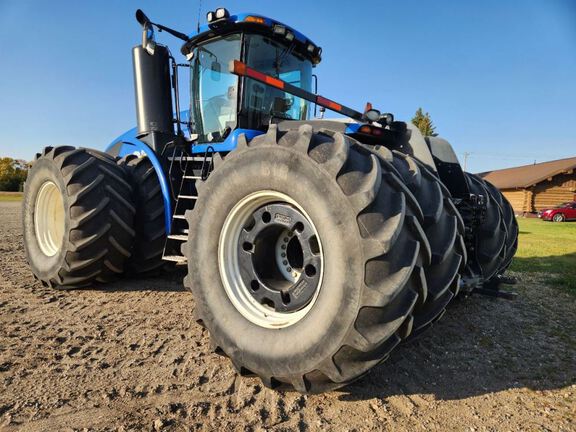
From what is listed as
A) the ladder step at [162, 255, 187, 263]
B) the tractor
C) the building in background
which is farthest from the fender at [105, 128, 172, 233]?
the building in background

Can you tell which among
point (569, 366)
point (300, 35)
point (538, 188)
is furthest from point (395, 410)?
point (538, 188)

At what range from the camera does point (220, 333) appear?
2.42 m

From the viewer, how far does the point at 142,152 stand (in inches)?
186

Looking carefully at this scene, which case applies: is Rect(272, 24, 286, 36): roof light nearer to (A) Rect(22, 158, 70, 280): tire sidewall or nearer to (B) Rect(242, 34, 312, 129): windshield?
(B) Rect(242, 34, 312, 129): windshield

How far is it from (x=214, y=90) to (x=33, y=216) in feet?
9.21

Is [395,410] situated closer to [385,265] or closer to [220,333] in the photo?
[385,265]

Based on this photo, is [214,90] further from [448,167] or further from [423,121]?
[423,121]

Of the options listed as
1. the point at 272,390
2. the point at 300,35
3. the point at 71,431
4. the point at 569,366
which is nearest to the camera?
the point at 71,431

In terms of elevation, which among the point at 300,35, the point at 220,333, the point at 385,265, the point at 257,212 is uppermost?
the point at 300,35

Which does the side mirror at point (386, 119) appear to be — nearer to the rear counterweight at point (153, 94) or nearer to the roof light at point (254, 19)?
the roof light at point (254, 19)

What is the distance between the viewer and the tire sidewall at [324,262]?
1.92 meters

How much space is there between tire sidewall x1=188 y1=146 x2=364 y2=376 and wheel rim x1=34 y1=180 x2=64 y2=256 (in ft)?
9.96

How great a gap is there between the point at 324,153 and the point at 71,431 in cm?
187

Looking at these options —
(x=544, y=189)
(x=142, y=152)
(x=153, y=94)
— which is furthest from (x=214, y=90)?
(x=544, y=189)
